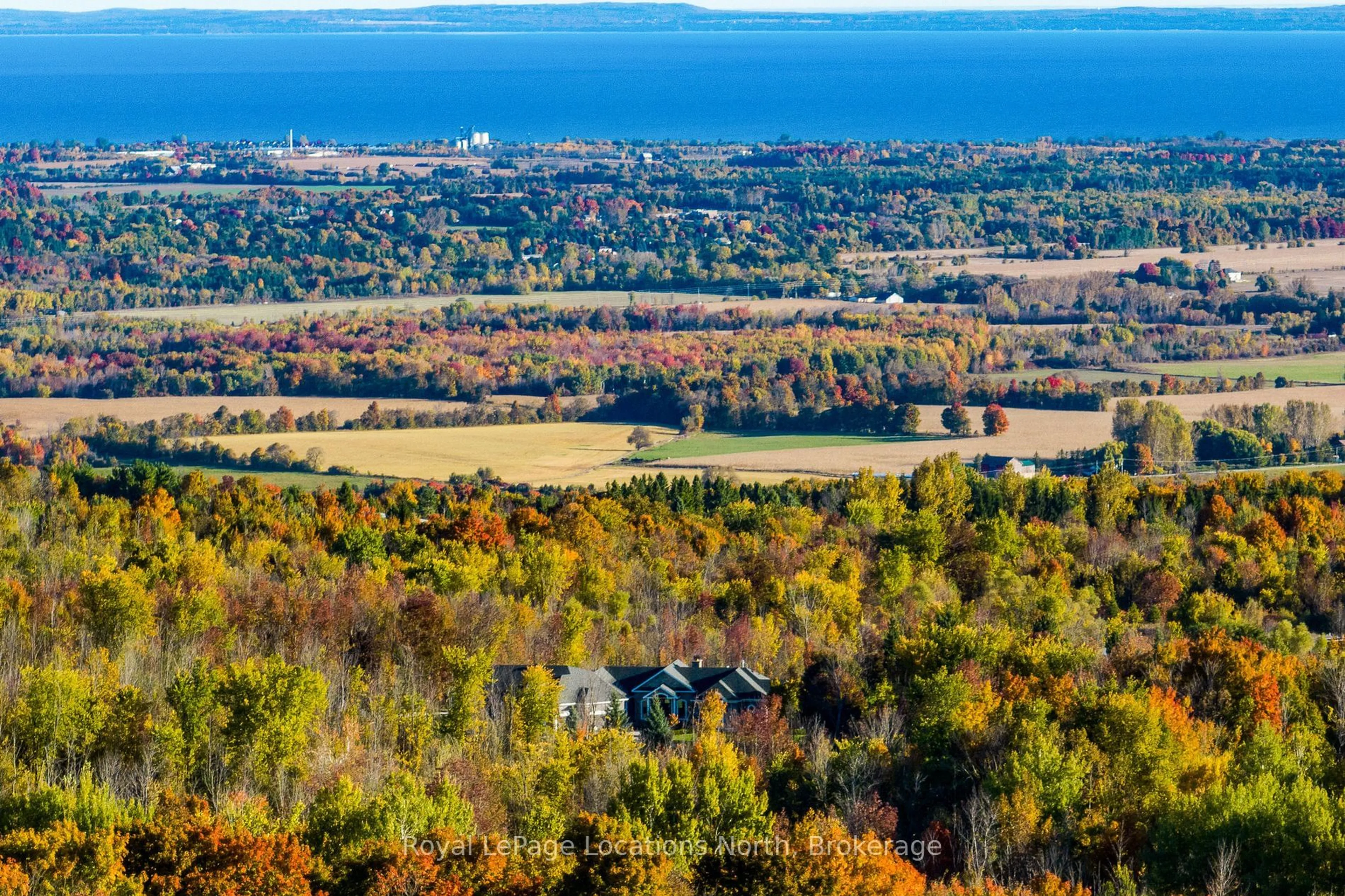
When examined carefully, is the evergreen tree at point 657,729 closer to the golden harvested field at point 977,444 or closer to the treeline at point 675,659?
the treeline at point 675,659

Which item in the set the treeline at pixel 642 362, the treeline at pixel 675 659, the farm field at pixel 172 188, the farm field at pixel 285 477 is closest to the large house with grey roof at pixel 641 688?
the treeline at pixel 675 659

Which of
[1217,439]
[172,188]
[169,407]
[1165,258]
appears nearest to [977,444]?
[1217,439]

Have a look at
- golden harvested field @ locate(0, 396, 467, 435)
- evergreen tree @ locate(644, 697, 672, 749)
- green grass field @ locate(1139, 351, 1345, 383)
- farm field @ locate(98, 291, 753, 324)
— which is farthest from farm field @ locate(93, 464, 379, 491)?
farm field @ locate(98, 291, 753, 324)

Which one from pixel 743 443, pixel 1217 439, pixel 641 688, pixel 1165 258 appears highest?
pixel 1165 258

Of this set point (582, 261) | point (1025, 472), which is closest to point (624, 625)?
point (1025, 472)

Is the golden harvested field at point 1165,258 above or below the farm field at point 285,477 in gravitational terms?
above

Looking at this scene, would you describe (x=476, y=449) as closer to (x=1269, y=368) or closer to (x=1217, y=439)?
(x=1217, y=439)

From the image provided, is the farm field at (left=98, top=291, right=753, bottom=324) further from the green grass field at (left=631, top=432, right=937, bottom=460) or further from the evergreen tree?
the evergreen tree
